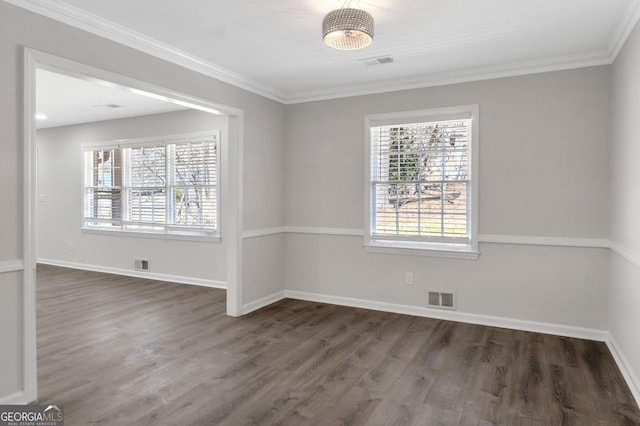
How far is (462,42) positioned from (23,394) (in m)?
4.13

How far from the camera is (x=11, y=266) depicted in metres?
2.48

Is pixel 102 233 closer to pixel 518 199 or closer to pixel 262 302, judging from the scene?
pixel 262 302

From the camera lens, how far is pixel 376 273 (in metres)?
4.72

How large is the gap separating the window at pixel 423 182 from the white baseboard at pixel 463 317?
65 cm

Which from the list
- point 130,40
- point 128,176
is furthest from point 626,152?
point 128,176

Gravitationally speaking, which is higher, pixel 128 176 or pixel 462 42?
pixel 462 42

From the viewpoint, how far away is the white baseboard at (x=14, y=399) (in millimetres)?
2426

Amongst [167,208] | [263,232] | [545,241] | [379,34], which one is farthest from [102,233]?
[545,241]

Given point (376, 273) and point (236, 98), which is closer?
point (236, 98)

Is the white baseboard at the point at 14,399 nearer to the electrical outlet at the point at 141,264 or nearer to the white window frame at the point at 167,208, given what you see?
the white window frame at the point at 167,208

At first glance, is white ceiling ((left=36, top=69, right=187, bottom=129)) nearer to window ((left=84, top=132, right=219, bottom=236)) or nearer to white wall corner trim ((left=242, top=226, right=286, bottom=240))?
window ((left=84, top=132, right=219, bottom=236))

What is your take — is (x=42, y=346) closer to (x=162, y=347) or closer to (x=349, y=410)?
(x=162, y=347)

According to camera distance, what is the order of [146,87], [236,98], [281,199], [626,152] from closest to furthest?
[626,152] → [146,87] → [236,98] → [281,199]

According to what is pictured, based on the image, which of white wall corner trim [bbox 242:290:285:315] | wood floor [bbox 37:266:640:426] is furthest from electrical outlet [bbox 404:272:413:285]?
white wall corner trim [bbox 242:290:285:315]
